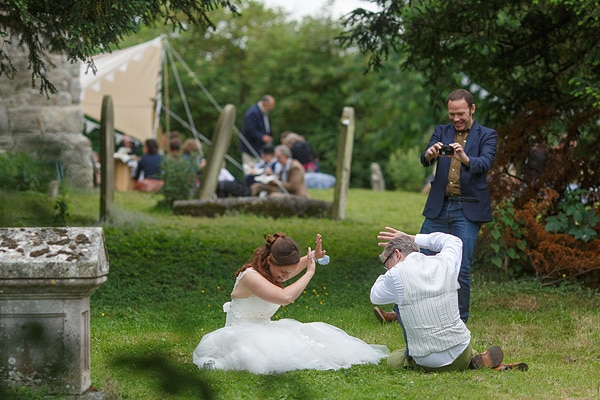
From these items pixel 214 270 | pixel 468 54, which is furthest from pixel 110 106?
pixel 468 54

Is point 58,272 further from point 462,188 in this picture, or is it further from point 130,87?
point 130,87

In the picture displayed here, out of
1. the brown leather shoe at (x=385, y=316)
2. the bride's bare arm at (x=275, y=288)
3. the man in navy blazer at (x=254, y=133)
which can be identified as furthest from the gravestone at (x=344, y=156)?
the bride's bare arm at (x=275, y=288)

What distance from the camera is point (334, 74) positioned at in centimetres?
3031

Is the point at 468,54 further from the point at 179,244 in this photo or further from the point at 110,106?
the point at 110,106

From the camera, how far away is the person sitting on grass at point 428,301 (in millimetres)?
5230

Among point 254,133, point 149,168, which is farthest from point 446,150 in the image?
point 149,168

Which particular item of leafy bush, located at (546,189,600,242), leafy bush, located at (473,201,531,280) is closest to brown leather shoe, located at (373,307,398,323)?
leafy bush, located at (473,201,531,280)

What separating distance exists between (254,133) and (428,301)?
13.3m

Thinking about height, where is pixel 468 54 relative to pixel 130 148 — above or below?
above

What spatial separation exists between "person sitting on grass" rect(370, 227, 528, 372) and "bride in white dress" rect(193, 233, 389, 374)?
19.0 inches

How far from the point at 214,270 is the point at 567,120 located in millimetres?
4035

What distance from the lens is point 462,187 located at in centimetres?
671

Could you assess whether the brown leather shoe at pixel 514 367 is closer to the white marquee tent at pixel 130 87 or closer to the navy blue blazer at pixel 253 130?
the navy blue blazer at pixel 253 130

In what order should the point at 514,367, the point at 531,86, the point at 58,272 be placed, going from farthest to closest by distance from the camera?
1. the point at 531,86
2. the point at 514,367
3. the point at 58,272
